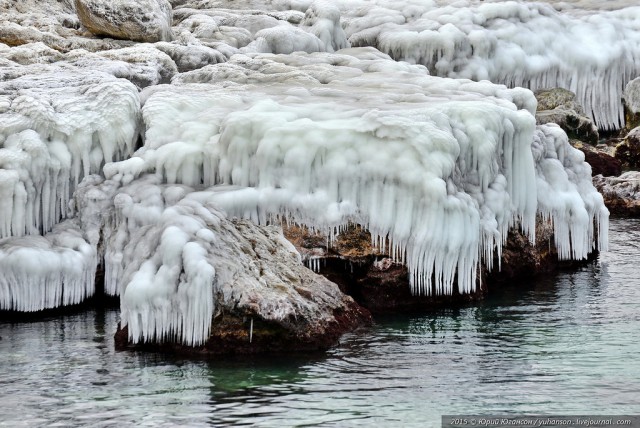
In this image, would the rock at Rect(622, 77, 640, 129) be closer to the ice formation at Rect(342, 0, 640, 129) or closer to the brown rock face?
the ice formation at Rect(342, 0, 640, 129)

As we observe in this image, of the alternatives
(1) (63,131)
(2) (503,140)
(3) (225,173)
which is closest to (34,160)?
(1) (63,131)

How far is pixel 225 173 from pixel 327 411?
524cm

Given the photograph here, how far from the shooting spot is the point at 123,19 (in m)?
19.2

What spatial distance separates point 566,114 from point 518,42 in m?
2.20

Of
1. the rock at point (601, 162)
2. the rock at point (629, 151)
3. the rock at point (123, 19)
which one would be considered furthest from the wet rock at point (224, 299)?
the rock at point (629, 151)

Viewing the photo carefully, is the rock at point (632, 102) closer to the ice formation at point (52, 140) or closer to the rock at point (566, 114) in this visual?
the rock at point (566, 114)

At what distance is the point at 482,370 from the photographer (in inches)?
427

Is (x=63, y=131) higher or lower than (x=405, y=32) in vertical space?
lower

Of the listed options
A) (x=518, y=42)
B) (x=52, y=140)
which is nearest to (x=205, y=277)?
(x=52, y=140)

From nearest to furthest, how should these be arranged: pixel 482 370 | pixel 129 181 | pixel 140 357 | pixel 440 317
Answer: pixel 482 370 < pixel 140 357 < pixel 440 317 < pixel 129 181

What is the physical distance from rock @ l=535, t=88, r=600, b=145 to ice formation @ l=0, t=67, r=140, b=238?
10516mm

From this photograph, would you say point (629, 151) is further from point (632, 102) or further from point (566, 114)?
point (632, 102)

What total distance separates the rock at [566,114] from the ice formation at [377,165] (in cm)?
769

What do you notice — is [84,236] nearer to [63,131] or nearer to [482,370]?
[63,131]
